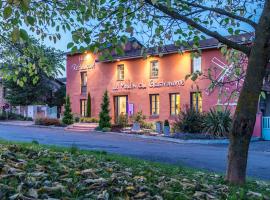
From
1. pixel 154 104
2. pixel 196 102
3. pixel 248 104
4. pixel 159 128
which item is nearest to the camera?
pixel 248 104

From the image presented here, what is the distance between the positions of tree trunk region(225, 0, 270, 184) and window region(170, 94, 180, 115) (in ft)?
83.7

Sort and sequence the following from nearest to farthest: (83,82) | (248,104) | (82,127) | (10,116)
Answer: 1. (248,104)
2. (82,127)
3. (83,82)
4. (10,116)

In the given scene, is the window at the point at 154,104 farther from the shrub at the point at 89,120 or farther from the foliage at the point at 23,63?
the foliage at the point at 23,63

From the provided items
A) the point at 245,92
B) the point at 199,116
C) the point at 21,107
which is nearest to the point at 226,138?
the point at 199,116

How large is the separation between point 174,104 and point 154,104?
2.07m

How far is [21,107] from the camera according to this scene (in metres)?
49.5

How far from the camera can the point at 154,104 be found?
34594mm

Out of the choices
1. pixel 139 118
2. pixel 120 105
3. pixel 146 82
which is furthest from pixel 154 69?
pixel 120 105

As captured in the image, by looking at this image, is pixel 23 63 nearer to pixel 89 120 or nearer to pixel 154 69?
pixel 154 69

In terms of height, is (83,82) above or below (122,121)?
above

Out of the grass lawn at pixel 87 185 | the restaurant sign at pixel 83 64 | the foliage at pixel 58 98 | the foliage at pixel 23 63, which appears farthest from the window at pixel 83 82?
the grass lawn at pixel 87 185

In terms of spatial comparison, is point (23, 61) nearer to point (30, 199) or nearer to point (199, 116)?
point (30, 199)

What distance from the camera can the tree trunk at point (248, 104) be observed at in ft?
22.1

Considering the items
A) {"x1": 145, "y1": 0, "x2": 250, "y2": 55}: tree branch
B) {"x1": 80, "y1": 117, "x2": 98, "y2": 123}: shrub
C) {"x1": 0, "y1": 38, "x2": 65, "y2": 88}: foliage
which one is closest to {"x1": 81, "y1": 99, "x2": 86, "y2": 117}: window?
{"x1": 80, "y1": 117, "x2": 98, "y2": 123}: shrub
